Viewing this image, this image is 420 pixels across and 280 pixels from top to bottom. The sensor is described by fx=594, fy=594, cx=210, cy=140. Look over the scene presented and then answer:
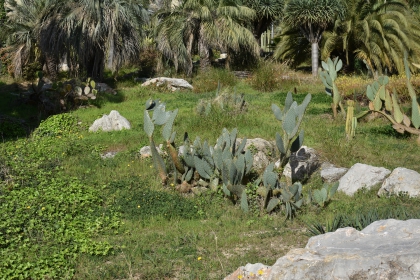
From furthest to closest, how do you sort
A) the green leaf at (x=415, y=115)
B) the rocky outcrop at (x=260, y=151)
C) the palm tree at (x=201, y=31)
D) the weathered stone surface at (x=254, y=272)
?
the palm tree at (x=201, y=31), the green leaf at (x=415, y=115), the rocky outcrop at (x=260, y=151), the weathered stone surface at (x=254, y=272)

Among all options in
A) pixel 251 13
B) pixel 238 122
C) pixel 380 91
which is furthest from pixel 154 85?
pixel 380 91

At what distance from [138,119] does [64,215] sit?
20.4ft

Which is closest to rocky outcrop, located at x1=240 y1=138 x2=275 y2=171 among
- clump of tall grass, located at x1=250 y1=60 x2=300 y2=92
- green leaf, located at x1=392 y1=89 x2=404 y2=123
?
green leaf, located at x1=392 y1=89 x2=404 y2=123

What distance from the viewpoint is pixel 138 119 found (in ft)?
44.3

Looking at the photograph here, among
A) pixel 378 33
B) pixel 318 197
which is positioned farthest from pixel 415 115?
pixel 378 33

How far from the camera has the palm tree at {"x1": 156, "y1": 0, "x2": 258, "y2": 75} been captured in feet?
65.4

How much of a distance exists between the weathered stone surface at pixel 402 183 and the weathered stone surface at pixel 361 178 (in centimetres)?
24

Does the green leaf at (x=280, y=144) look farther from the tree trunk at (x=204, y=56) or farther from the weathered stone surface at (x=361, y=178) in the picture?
the tree trunk at (x=204, y=56)

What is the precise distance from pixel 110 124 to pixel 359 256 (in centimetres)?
900

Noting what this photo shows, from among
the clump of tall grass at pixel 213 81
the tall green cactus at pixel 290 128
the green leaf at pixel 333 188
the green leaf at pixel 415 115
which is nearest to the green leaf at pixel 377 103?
the green leaf at pixel 415 115

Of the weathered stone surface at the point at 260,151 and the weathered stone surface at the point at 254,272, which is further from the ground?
the weathered stone surface at the point at 254,272

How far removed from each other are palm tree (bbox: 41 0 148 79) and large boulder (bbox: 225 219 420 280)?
13666 mm

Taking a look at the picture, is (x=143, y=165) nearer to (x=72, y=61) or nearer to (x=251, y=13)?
(x=72, y=61)

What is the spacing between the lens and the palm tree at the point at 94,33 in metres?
17.0
